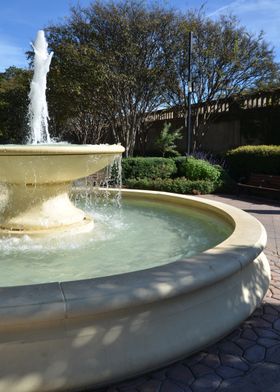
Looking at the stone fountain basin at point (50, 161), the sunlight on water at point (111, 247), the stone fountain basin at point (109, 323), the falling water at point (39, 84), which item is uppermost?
the falling water at point (39, 84)

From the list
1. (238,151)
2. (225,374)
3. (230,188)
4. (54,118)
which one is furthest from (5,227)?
(54,118)

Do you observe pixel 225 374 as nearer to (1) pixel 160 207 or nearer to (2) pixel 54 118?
(1) pixel 160 207

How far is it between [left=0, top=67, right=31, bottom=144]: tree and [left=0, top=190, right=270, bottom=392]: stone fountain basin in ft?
77.5

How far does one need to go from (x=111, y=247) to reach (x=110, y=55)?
15502 mm

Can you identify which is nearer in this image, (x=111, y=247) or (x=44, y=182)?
(x=111, y=247)

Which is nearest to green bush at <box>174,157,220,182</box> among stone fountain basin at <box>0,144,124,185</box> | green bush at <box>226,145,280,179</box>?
green bush at <box>226,145,280,179</box>

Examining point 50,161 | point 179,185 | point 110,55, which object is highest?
point 110,55

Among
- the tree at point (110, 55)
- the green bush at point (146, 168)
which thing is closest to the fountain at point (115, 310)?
the green bush at point (146, 168)

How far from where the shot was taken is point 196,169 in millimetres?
14031

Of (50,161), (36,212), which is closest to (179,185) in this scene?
(36,212)

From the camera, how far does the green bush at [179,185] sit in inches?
509

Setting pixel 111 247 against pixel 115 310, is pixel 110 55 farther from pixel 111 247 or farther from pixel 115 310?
pixel 115 310

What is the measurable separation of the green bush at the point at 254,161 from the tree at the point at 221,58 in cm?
727

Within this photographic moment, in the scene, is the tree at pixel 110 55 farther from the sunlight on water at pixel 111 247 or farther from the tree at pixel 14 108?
the sunlight on water at pixel 111 247
